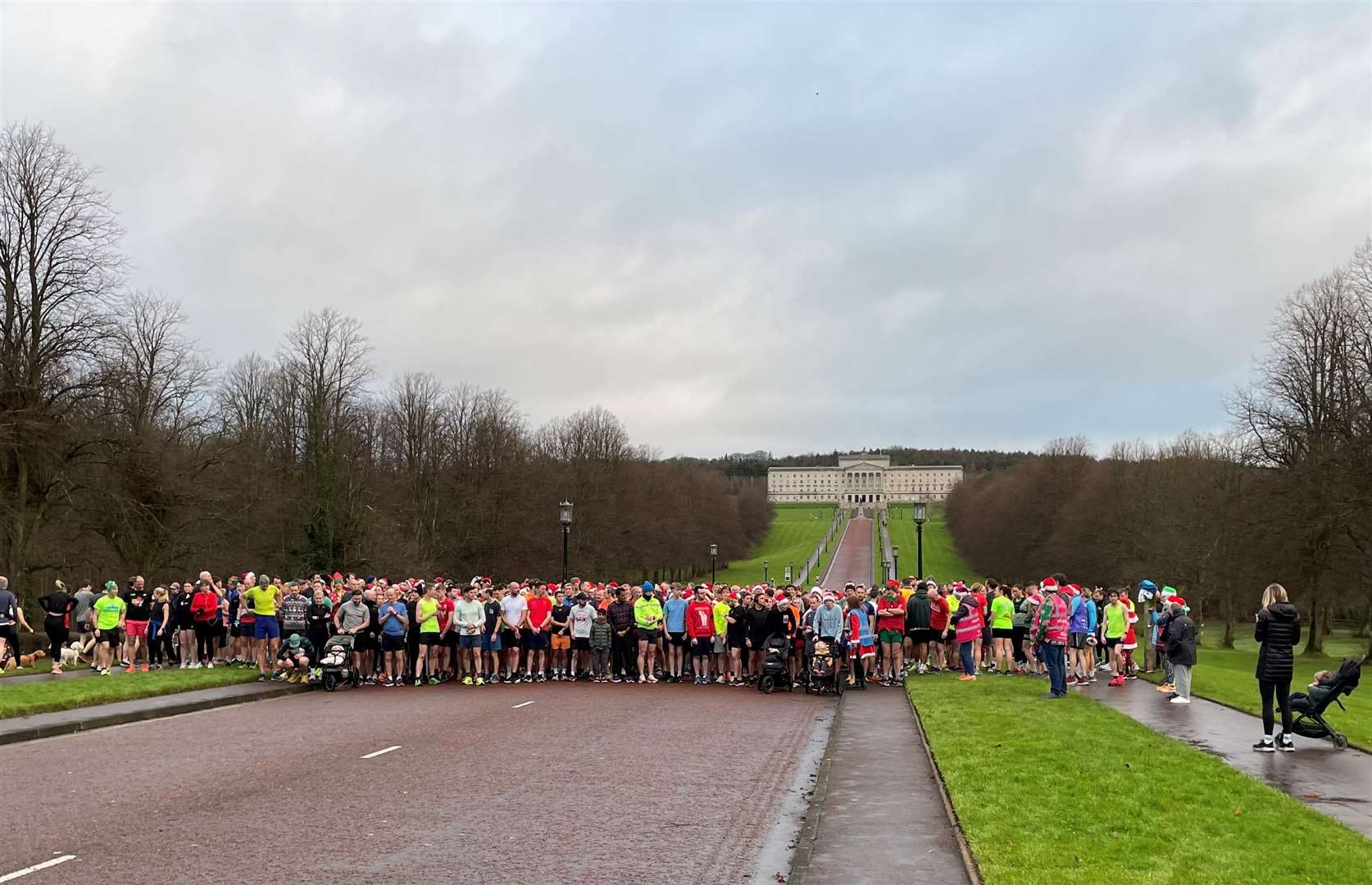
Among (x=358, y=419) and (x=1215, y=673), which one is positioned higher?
(x=358, y=419)

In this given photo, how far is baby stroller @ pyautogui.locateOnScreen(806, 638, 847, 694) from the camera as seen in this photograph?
798 inches

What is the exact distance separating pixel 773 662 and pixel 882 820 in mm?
11414

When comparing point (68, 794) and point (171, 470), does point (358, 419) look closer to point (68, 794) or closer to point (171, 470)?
point (171, 470)

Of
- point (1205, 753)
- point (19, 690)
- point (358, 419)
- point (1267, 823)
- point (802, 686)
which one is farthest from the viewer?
point (358, 419)

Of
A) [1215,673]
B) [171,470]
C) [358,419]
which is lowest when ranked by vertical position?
[1215,673]

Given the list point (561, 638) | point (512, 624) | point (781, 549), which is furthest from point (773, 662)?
point (781, 549)

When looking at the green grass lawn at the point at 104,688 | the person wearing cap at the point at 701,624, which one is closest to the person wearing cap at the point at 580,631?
the person wearing cap at the point at 701,624

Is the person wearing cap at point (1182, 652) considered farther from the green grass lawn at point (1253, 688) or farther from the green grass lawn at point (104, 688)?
the green grass lawn at point (104, 688)

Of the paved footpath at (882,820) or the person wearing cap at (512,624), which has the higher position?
the person wearing cap at (512,624)

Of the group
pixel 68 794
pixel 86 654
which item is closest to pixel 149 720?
pixel 68 794

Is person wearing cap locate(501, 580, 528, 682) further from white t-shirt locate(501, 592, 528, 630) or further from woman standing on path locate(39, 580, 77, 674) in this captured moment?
woman standing on path locate(39, 580, 77, 674)

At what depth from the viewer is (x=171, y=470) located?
39125mm

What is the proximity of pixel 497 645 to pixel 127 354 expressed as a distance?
27463 millimetres

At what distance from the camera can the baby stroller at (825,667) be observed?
20.3 m
